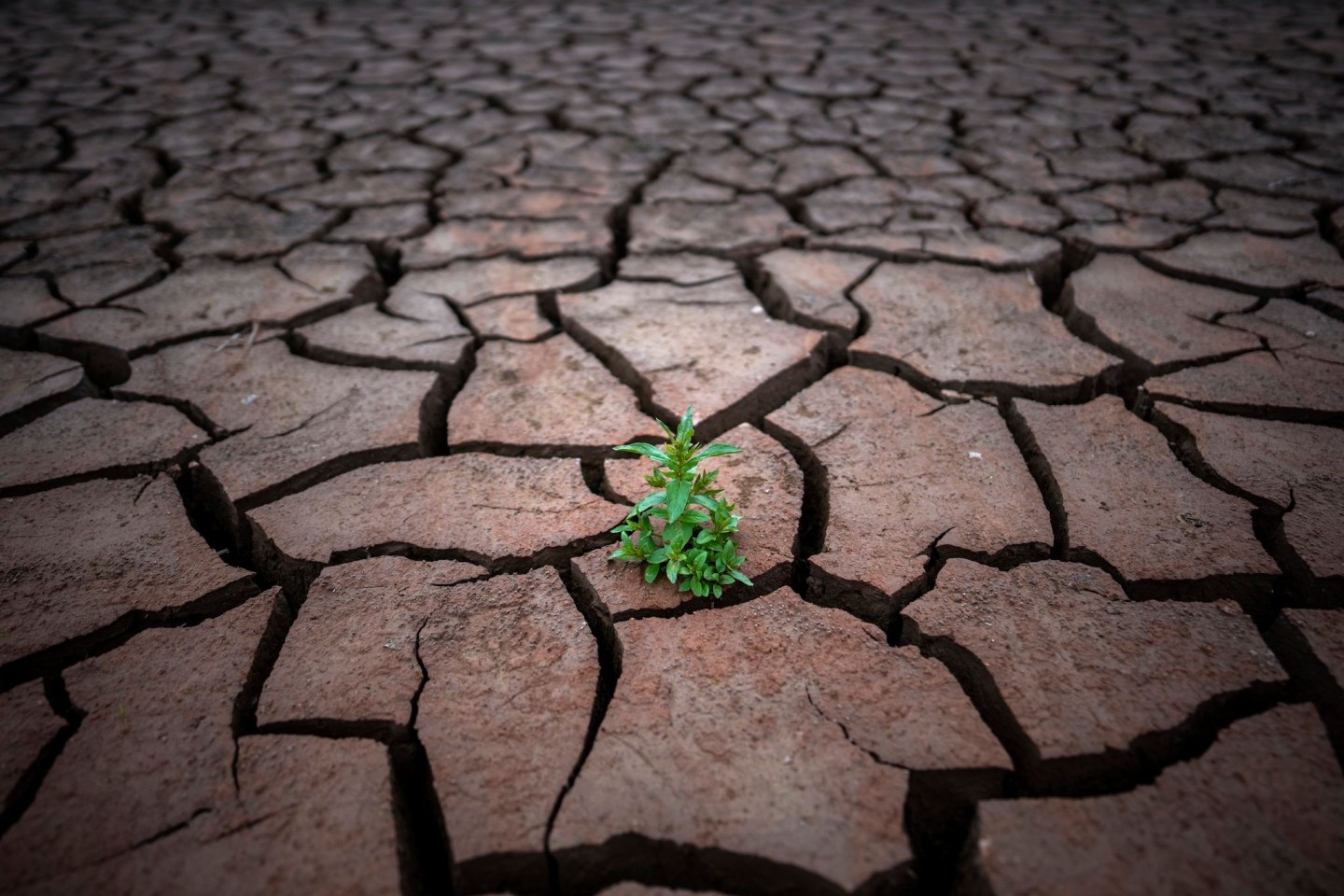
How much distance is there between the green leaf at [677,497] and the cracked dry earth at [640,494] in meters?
0.17

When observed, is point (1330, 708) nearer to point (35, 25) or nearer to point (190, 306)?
point (190, 306)

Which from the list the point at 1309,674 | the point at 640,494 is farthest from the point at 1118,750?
the point at 640,494

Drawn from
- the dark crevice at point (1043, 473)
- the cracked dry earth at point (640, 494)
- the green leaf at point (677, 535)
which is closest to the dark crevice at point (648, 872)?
the cracked dry earth at point (640, 494)

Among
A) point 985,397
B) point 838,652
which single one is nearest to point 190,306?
point 838,652

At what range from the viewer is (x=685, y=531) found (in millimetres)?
1309

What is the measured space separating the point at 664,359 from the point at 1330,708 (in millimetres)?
1446

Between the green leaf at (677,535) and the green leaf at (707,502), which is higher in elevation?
the green leaf at (707,502)

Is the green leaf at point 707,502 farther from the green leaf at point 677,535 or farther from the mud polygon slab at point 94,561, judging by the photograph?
the mud polygon slab at point 94,561

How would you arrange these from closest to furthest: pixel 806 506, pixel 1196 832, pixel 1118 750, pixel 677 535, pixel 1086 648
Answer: pixel 1196 832 < pixel 1118 750 < pixel 1086 648 < pixel 677 535 < pixel 806 506

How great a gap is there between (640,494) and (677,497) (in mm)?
278

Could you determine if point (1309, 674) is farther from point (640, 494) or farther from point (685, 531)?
point (640, 494)

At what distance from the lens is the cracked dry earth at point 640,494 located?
3.24 feet

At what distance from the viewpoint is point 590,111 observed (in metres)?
3.80

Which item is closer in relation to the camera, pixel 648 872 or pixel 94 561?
pixel 648 872
